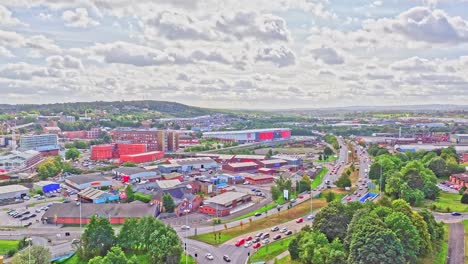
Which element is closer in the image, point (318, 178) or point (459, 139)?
point (318, 178)

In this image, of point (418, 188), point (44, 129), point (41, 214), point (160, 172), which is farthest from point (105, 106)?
point (418, 188)

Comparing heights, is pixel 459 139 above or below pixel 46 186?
above

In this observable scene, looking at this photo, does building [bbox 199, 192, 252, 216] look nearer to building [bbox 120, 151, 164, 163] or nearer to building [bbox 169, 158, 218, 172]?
building [bbox 169, 158, 218, 172]

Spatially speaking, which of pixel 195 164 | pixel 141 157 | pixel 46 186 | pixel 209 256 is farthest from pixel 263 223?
pixel 141 157

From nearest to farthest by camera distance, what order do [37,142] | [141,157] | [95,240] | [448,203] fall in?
[95,240]
[448,203]
[141,157]
[37,142]

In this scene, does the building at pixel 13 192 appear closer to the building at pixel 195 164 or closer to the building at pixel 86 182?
the building at pixel 86 182

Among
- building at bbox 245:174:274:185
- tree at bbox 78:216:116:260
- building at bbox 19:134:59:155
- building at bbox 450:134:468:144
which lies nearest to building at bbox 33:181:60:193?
building at bbox 245:174:274:185

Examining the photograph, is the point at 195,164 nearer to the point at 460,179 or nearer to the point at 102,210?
the point at 102,210
